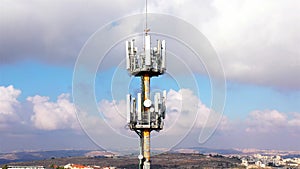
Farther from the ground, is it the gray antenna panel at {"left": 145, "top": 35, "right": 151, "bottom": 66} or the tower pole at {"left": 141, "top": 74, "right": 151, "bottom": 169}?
the gray antenna panel at {"left": 145, "top": 35, "right": 151, "bottom": 66}

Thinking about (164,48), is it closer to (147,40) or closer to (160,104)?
(147,40)

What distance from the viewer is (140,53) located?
118 ft

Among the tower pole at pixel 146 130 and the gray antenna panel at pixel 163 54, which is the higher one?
the gray antenna panel at pixel 163 54

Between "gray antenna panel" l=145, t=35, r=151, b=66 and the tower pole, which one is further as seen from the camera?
the tower pole

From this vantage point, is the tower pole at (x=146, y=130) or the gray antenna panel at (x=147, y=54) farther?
the tower pole at (x=146, y=130)

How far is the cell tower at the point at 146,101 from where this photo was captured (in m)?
35.2

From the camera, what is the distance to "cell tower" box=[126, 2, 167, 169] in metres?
35.2

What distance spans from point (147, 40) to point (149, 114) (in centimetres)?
604

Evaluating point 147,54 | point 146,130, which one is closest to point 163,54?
point 147,54

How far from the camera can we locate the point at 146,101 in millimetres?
35281

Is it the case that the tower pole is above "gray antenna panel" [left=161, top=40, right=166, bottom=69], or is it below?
below

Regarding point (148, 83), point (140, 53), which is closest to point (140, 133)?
point (148, 83)

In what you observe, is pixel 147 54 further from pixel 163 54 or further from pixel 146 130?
pixel 146 130

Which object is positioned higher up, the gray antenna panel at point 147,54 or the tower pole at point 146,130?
the gray antenna panel at point 147,54
